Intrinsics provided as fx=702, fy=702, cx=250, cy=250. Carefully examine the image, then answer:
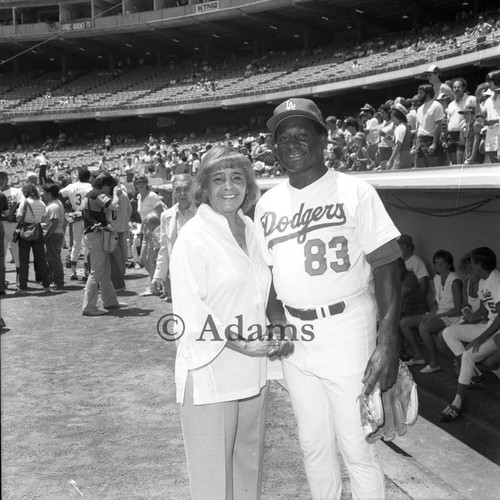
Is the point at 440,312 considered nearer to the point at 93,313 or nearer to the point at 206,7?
the point at 93,313

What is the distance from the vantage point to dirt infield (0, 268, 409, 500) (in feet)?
11.9

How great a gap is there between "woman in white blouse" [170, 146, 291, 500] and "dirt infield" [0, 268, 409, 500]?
990 millimetres

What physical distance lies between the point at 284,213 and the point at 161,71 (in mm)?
35561

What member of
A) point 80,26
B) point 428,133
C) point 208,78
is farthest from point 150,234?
point 80,26

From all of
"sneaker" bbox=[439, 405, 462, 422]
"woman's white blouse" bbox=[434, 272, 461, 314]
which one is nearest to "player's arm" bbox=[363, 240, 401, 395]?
"sneaker" bbox=[439, 405, 462, 422]

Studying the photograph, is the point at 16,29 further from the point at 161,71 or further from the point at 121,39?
the point at 161,71

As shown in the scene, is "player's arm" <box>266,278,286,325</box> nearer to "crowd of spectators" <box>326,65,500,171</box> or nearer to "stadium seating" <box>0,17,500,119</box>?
"crowd of spectators" <box>326,65,500,171</box>

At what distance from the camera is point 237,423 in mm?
2688

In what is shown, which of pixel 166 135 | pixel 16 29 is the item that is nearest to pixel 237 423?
pixel 166 135

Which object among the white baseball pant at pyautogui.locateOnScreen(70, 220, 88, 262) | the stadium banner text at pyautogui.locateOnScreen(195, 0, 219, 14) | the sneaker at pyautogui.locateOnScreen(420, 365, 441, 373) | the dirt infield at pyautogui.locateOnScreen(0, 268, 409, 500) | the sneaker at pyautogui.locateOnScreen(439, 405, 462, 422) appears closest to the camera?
the dirt infield at pyautogui.locateOnScreen(0, 268, 409, 500)

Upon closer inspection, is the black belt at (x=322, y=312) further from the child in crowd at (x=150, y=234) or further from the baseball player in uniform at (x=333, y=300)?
the child in crowd at (x=150, y=234)

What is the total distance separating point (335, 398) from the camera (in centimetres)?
256

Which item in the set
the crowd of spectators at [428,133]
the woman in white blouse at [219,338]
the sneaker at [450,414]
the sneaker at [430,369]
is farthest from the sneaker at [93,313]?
the woman in white blouse at [219,338]

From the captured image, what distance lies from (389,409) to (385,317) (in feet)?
1.15
